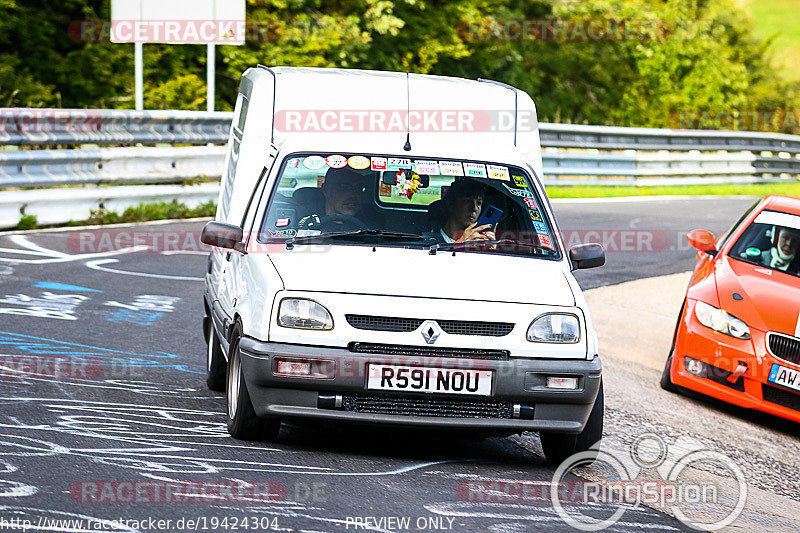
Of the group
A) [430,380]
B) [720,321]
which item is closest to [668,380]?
[720,321]

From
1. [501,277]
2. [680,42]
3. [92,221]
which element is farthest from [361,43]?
[501,277]

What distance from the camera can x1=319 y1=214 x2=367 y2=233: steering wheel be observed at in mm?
6750

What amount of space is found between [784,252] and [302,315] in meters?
4.96

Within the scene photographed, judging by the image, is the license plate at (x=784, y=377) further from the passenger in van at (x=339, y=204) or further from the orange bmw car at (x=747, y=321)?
the passenger in van at (x=339, y=204)

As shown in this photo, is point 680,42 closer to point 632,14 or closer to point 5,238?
point 632,14

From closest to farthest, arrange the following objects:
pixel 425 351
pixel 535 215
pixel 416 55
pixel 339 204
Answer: pixel 425 351, pixel 339 204, pixel 535 215, pixel 416 55

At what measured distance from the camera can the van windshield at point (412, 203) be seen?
6.79m

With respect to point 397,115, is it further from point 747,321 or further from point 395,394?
point 747,321

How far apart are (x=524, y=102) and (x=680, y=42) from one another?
133 feet

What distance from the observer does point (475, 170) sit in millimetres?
7141

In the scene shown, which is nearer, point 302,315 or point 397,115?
point 302,315

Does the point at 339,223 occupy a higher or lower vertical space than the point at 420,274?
higher

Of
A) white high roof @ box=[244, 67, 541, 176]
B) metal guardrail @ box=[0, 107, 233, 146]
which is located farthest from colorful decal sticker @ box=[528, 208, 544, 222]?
metal guardrail @ box=[0, 107, 233, 146]

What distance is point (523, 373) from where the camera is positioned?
5918 millimetres
